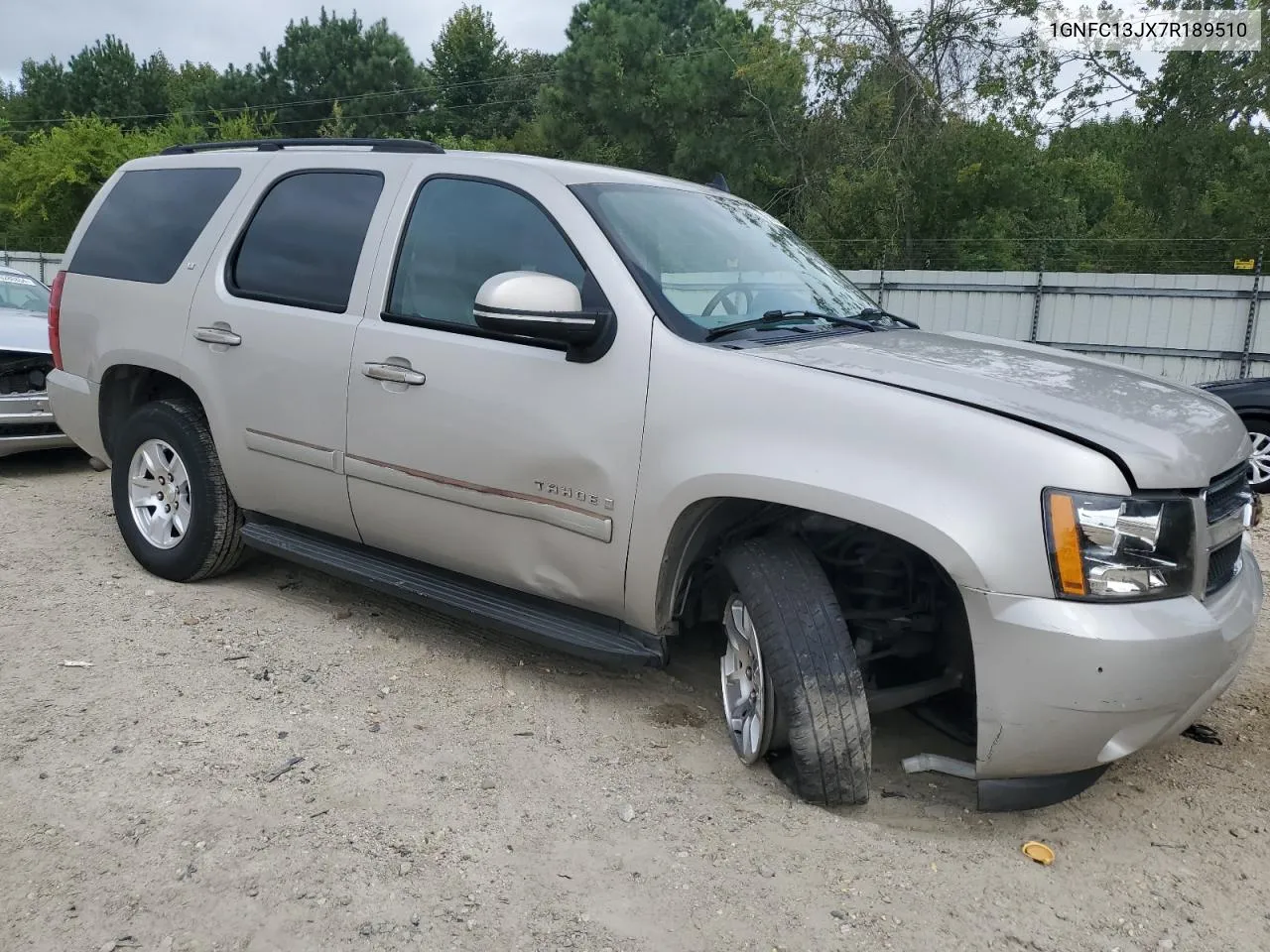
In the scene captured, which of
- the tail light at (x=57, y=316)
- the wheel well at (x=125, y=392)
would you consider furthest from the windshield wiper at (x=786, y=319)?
the tail light at (x=57, y=316)

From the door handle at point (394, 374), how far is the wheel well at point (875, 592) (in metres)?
1.13

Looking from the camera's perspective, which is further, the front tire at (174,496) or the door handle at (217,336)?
the front tire at (174,496)

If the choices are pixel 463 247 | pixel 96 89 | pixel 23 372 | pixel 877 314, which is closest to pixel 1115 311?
pixel 877 314

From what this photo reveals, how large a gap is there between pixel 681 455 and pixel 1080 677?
1.23 meters

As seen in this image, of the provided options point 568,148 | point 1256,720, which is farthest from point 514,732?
point 568,148

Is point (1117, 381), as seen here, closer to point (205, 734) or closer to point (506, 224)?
point (506, 224)

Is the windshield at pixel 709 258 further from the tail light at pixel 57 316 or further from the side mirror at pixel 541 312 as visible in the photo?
the tail light at pixel 57 316

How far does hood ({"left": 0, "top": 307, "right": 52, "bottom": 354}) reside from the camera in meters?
6.99

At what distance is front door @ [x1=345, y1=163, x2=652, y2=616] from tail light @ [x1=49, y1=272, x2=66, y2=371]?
84.8 inches

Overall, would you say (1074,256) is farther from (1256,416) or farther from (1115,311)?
(1256,416)

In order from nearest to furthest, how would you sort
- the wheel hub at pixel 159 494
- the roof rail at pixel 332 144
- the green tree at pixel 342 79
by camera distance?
1. the roof rail at pixel 332 144
2. the wheel hub at pixel 159 494
3. the green tree at pixel 342 79

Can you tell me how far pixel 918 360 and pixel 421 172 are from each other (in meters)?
1.99

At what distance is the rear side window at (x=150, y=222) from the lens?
4.59 meters

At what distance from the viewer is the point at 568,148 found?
29844mm
